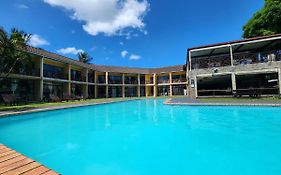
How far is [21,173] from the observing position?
6.99ft

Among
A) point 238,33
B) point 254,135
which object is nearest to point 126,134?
point 254,135

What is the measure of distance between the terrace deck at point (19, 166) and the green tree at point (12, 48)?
1340 cm

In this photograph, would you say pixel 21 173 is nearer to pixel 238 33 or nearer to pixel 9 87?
pixel 9 87

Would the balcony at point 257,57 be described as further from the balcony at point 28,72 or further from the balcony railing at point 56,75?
the balcony at point 28,72

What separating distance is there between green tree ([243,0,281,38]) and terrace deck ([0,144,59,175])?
2742 centimetres

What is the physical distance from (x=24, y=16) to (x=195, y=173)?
53.1ft

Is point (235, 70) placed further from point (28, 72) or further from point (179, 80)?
point (28, 72)

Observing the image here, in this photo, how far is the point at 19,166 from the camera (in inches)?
92.8

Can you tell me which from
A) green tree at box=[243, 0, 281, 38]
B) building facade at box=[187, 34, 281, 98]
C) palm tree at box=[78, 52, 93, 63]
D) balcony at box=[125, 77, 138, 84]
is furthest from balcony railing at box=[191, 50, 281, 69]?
palm tree at box=[78, 52, 93, 63]

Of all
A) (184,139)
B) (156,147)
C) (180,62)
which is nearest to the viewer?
(156,147)

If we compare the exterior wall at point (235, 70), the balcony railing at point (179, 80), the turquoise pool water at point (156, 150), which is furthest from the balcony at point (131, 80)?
the turquoise pool water at point (156, 150)

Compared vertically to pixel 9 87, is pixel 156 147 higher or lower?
lower

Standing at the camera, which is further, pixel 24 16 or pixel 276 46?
pixel 276 46

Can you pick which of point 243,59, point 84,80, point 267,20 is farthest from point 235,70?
point 84,80
